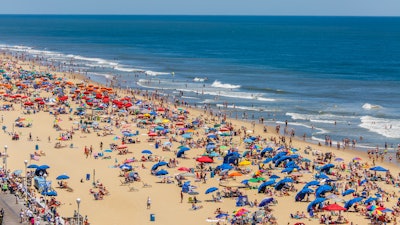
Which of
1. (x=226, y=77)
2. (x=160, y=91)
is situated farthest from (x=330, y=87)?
(x=160, y=91)

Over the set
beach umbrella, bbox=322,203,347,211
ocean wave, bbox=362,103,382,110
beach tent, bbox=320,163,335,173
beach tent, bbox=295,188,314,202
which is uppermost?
ocean wave, bbox=362,103,382,110

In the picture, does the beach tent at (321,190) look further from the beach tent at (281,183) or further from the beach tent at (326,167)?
the beach tent at (326,167)

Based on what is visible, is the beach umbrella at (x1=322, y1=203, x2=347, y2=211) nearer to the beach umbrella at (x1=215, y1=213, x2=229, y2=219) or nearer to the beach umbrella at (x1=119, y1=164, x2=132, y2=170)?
the beach umbrella at (x1=215, y1=213, x2=229, y2=219)

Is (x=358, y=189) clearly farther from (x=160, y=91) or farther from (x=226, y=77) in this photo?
(x=226, y=77)

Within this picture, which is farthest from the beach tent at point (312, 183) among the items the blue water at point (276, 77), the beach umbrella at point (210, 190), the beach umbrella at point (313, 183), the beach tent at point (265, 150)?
the blue water at point (276, 77)

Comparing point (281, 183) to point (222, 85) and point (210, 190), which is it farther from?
point (222, 85)

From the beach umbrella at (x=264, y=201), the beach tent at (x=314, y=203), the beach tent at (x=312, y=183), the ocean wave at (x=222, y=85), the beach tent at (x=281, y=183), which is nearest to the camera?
the beach tent at (x=314, y=203)

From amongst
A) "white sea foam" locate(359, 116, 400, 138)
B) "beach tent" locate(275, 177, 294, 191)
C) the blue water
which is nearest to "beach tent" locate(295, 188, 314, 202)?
"beach tent" locate(275, 177, 294, 191)
